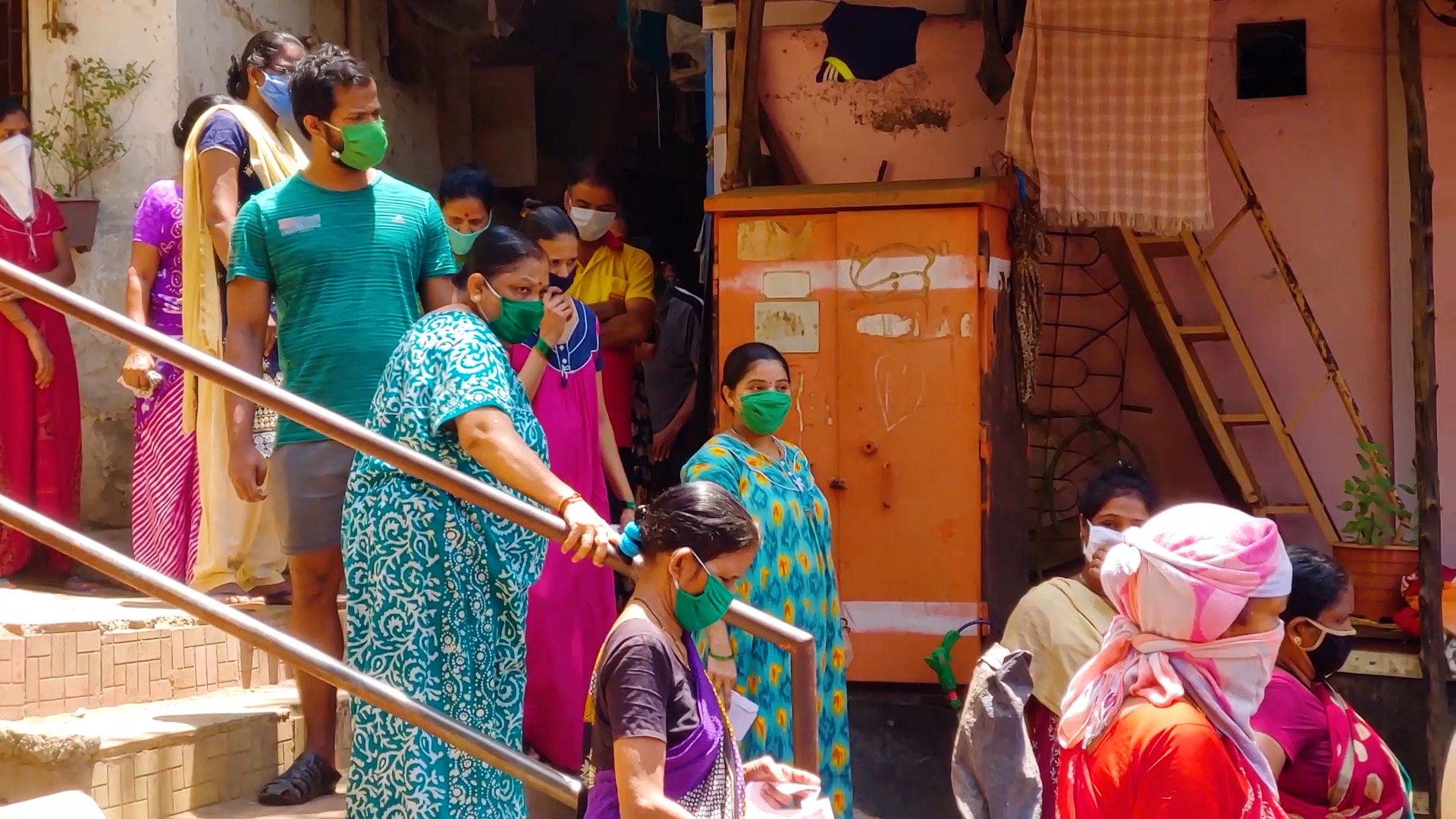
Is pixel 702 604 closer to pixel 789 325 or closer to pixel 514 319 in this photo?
pixel 514 319

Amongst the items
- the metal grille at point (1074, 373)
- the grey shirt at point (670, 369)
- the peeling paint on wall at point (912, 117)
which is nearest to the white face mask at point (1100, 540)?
the grey shirt at point (670, 369)

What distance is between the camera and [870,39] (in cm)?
669

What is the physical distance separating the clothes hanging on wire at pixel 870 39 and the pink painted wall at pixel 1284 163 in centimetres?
24

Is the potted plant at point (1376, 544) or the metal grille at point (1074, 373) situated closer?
the potted plant at point (1376, 544)

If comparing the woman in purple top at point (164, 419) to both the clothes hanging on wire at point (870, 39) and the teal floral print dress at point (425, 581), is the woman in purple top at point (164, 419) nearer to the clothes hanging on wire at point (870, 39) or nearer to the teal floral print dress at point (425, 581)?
the teal floral print dress at point (425, 581)

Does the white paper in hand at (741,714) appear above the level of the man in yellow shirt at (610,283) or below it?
below

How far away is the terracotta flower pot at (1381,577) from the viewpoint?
19.6ft

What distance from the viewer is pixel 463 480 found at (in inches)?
117

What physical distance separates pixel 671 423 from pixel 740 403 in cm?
190

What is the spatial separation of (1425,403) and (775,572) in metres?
2.82

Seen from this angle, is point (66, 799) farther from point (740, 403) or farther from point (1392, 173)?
point (1392, 173)

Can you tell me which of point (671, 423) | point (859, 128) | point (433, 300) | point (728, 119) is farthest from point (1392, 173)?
point (433, 300)

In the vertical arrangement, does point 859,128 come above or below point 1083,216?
above

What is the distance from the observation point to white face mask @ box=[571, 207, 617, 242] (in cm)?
598
